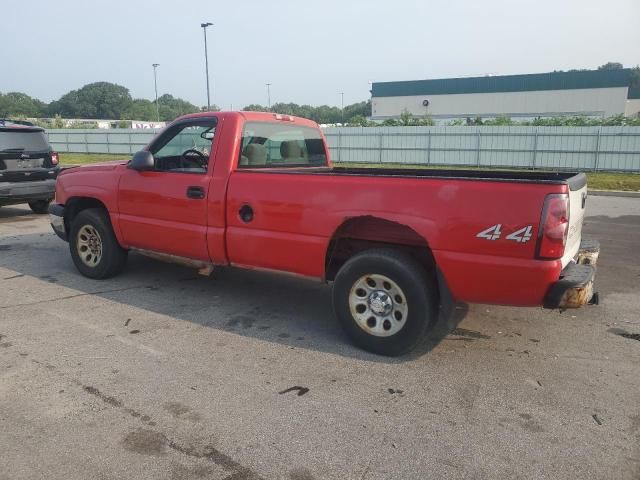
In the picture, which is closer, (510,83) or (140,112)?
(510,83)

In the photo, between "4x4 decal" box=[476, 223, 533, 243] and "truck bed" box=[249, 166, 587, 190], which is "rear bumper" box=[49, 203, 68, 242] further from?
"4x4 decal" box=[476, 223, 533, 243]

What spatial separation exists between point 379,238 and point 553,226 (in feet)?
4.36

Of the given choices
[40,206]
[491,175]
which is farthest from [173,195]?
[40,206]

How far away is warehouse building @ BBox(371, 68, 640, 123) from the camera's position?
5769 cm

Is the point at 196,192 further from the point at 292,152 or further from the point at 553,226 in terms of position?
the point at 553,226

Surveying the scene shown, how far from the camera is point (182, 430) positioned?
3.06 metres

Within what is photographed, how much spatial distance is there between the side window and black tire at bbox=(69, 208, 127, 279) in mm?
1032

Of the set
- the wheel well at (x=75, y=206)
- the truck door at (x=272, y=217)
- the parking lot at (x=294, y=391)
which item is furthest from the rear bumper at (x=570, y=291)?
the wheel well at (x=75, y=206)

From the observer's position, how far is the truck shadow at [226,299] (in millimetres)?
4504

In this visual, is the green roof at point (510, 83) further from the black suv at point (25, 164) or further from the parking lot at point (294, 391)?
the parking lot at point (294, 391)

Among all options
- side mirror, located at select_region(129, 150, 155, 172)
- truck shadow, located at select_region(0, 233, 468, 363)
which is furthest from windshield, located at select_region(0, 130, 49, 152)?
side mirror, located at select_region(129, 150, 155, 172)

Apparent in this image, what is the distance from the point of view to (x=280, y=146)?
551 centimetres

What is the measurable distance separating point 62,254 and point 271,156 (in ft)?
12.8

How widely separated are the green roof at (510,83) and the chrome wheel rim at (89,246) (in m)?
62.2
